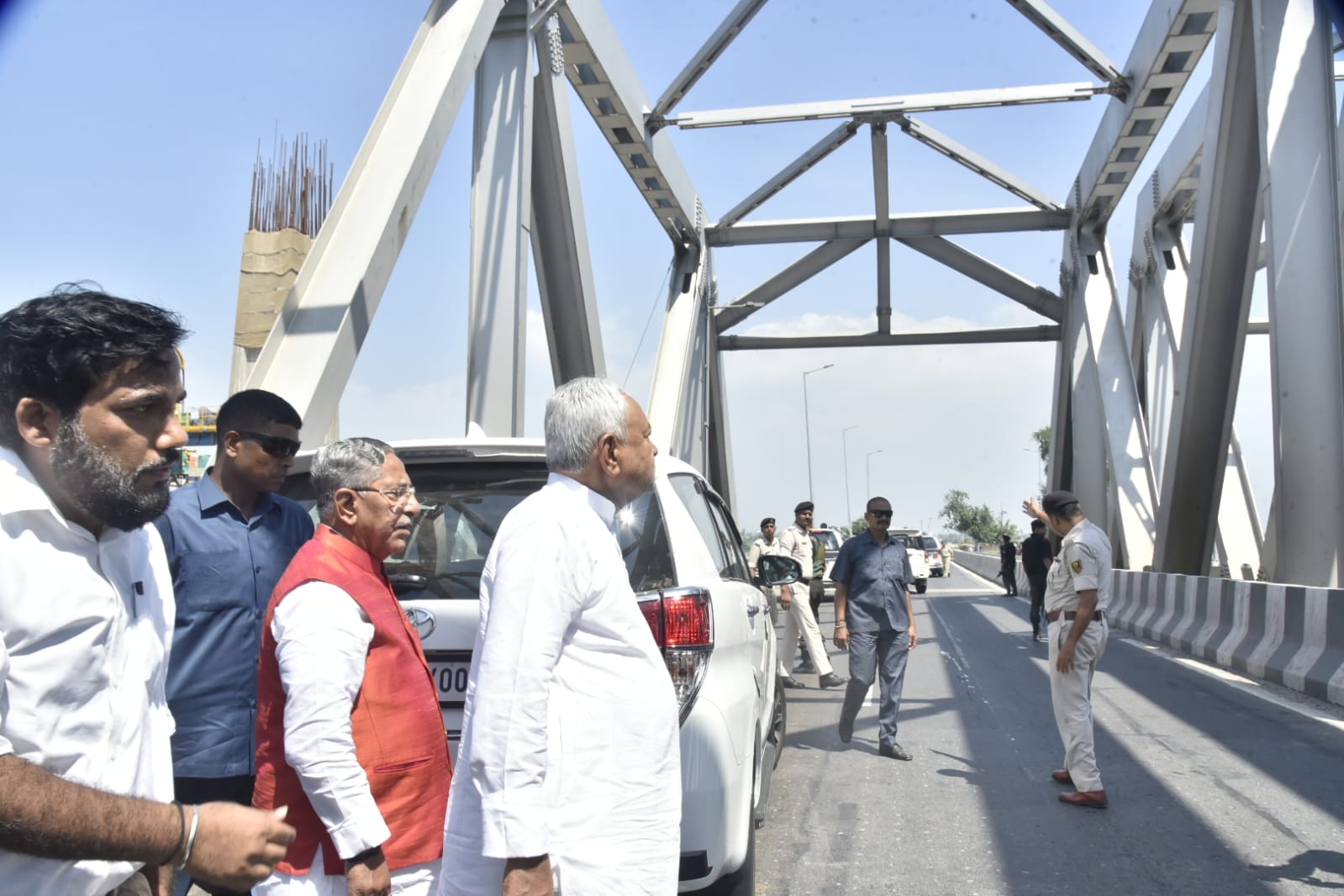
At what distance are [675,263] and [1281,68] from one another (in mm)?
12293

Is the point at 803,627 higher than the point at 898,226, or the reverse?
the point at 898,226

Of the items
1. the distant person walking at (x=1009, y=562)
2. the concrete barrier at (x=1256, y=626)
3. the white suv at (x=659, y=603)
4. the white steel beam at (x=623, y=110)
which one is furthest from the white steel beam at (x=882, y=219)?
the white suv at (x=659, y=603)

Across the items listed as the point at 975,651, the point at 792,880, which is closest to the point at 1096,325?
the point at 975,651

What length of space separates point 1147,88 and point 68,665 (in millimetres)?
16213

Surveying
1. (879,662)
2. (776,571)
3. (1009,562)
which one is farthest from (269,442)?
(1009,562)

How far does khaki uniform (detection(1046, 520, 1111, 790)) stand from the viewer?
5.95 m

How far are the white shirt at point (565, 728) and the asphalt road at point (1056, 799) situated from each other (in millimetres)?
2523

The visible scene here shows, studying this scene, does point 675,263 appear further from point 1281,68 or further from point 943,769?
point 943,769

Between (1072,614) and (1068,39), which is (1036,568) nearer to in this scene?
(1068,39)

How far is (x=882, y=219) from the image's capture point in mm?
21188

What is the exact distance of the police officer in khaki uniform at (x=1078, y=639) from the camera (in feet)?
19.5

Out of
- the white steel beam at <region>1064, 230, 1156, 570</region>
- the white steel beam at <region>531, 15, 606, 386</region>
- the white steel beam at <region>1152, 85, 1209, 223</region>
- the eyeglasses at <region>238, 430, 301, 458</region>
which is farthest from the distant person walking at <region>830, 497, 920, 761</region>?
the white steel beam at <region>1064, 230, 1156, 570</region>

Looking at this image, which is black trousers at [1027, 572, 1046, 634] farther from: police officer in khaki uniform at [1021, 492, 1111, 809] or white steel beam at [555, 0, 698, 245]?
police officer in khaki uniform at [1021, 492, 1111, 809]

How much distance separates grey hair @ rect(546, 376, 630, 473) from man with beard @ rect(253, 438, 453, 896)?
56 centimetres
